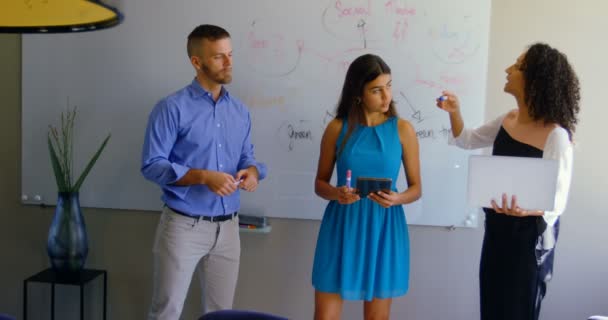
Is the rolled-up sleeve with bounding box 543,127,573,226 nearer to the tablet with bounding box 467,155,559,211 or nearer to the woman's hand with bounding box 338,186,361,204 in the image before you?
the tablet with bounding box 467,155,559,211

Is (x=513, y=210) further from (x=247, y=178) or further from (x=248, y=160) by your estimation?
(x=248, y=160)

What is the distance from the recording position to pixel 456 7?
2.76 m

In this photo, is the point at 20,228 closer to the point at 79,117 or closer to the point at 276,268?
the point at 79,117

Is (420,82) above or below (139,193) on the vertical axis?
above

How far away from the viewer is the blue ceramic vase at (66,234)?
2857mm

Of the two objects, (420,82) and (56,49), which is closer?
(420,82)

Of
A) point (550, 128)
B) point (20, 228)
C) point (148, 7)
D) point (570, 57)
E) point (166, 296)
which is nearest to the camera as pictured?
point (550, 128)

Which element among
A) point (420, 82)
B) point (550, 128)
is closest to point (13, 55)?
point (420, 82)

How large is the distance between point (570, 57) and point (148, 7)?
2.17m

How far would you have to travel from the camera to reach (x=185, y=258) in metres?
2.40

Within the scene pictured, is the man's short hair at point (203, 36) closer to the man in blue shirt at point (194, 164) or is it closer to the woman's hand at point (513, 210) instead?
the man in blue shirt at point (194, 164)

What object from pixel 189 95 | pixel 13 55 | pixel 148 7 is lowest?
pixel 189 95

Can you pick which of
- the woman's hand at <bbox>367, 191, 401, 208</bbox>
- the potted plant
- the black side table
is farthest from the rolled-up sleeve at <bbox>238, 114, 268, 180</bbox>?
the black side table

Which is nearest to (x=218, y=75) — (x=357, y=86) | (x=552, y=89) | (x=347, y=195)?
(x=357, y=86)
